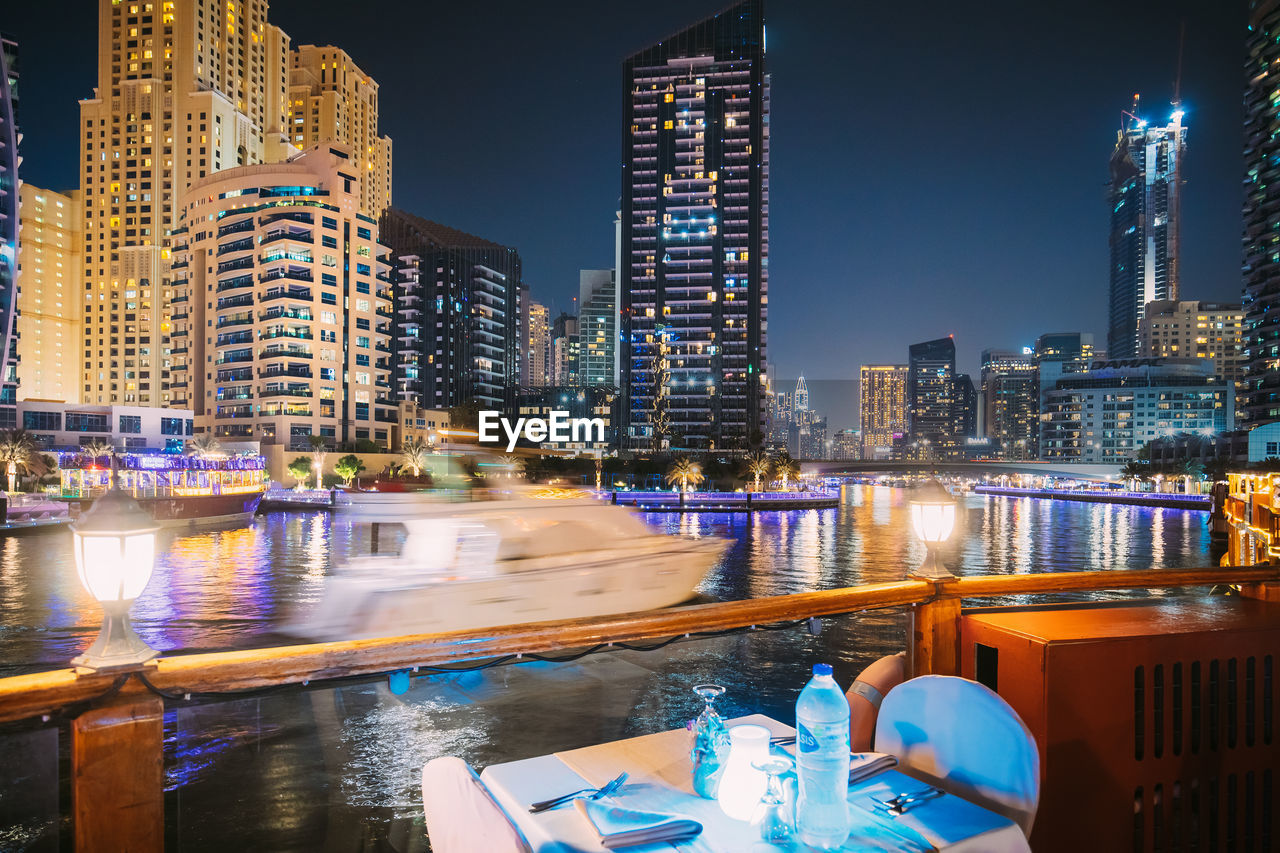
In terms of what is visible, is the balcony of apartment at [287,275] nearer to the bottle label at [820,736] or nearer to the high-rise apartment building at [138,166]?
the high-rise apartment building at [138,166]

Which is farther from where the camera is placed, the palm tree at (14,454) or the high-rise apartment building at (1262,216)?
the high-rise apartment building at (1262,216)

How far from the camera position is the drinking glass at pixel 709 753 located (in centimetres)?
195

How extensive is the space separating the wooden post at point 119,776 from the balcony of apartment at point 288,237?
8400cm

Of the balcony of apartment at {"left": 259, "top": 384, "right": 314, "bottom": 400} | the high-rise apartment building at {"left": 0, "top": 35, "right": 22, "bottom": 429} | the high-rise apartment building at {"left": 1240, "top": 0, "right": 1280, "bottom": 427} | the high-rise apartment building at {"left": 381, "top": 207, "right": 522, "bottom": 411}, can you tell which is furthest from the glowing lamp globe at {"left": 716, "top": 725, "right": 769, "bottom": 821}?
the high-rise apartment building at {"left": 381, "top": 207, "right": 522, "bottom": 411}

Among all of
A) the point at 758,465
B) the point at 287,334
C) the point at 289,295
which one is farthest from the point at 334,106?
the point at 758,465

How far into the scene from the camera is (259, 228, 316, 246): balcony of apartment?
75.2m

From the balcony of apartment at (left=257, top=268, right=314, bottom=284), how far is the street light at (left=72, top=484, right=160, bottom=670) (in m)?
82.5

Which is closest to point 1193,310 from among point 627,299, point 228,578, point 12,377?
point 627,299

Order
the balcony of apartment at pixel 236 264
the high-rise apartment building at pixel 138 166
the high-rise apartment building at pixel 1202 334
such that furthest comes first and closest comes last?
the high-rise apartment building at pixel 1202 334 < the high-rise apartment building at pixel 138 166 < the balcony of apartment at pixel 236 264

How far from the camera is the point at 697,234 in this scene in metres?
105

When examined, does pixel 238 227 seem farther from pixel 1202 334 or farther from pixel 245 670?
pixel 1202 334

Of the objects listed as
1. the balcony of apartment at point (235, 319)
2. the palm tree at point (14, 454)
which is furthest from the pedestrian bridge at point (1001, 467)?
the palm tree at point (14, 454)

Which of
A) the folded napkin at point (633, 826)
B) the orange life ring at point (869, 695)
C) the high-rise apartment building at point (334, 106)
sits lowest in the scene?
the orange life ring at point (869, 695)

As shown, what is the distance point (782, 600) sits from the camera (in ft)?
9.23
